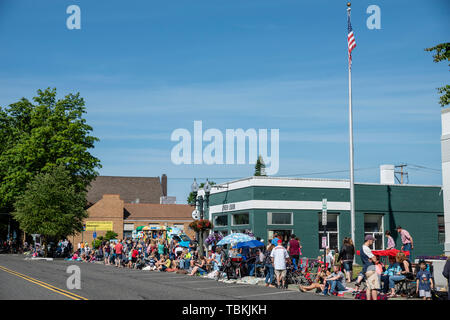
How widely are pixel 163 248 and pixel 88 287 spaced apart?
1436 cm

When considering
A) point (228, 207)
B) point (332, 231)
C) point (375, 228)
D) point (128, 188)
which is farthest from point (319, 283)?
point (128, 188)

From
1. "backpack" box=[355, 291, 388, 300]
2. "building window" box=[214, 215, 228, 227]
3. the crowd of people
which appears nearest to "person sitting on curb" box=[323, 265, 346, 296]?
the crowd of people

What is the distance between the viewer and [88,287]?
1898cm

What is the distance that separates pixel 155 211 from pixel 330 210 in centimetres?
4514

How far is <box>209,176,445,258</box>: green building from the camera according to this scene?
119ft

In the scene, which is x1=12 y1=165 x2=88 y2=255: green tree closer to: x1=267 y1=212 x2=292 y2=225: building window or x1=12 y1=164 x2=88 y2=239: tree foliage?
x1=12 y1=164 x2=88 y2=239: tree foliage

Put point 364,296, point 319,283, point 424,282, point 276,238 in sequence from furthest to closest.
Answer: point 276,238
point 319,283
point 364,296
point 424,282

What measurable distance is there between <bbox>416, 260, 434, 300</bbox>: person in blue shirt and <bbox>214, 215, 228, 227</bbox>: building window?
79.5 feet

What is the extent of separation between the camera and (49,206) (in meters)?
44.6

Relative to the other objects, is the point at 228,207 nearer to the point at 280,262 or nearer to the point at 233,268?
the point at 233,268

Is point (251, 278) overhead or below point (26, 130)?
below

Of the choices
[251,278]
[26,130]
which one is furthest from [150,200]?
[251,278]

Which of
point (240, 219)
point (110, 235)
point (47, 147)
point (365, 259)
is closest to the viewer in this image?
point (365, 259)
